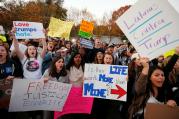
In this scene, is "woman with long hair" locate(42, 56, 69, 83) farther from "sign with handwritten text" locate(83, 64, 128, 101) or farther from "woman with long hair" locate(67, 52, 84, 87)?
"sign with handwritten text" locate(83, 64, 128, 101)

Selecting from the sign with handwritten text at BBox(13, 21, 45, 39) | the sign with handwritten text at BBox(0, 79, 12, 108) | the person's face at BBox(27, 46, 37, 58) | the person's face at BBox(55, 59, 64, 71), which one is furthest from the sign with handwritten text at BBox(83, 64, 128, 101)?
the sign with handwritten text at BBox(13, 21, 45, 39)

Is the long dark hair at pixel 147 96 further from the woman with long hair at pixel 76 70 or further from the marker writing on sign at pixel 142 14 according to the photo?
the woman with long hair at pixel 76 70

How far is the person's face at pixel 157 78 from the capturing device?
5.44 m

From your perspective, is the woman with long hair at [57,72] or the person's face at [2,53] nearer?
the person's face at [2,53]

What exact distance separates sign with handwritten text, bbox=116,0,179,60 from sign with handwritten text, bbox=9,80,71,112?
142 centimetres

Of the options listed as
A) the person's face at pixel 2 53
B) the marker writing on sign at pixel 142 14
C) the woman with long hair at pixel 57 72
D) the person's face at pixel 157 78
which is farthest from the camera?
the woman with long hair at pixel 57 72

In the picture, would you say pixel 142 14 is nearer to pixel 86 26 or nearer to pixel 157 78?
pixel 157 78

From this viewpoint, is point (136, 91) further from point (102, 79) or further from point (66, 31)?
point (66, 31)

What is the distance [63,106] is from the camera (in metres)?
6.56

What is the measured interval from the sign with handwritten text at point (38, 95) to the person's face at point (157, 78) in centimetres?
159

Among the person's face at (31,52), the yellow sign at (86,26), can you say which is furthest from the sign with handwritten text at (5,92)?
the yellow sign at (86,26)

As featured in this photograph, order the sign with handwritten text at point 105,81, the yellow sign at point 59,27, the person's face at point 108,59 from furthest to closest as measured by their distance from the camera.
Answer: the yellow sign at point 59,27, the person's face at point 108,59, the sign with handwritten text at point 105,81

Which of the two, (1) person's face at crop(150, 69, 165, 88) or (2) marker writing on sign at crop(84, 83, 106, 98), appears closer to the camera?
(1) person's face at crop(150, 69, 165, 88)

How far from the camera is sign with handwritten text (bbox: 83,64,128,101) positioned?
658cm
